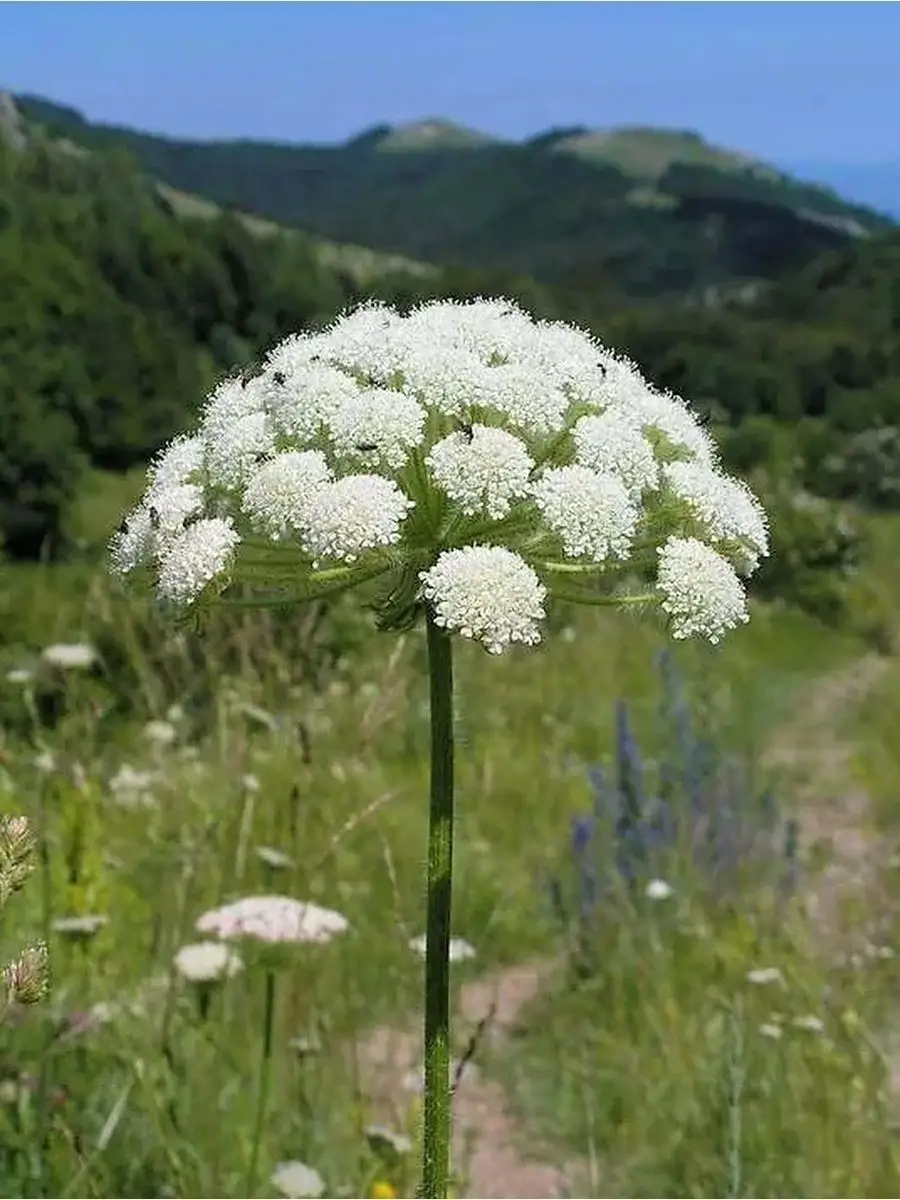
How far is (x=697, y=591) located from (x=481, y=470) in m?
0.27

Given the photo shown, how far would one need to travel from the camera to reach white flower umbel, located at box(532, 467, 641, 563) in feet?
5.60

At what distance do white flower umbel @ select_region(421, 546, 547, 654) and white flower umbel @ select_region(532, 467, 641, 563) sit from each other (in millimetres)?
70

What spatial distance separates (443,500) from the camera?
182cm

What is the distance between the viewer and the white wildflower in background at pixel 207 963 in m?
3.31

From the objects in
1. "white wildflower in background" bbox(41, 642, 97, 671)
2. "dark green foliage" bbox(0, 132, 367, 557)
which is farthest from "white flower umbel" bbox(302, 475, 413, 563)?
"dark green foliage" bbox(0, 132, 367, 557)

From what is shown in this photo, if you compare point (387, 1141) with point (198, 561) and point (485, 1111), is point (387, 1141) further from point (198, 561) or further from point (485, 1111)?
point (198, 561)

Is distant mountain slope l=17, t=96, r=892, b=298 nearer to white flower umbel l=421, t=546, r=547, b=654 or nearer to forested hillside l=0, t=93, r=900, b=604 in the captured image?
forested hillside l=0, t=93, r=900, b=604

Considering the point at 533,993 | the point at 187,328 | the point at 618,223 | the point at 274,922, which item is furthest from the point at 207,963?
the point at 618,223

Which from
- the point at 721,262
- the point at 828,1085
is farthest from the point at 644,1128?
the point at 721,262

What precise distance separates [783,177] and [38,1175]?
611 ft

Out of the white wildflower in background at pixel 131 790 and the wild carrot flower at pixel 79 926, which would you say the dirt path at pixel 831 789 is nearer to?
the white wildflower in background at pixel 131 790

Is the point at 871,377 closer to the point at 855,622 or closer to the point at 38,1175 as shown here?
the point at 855,622

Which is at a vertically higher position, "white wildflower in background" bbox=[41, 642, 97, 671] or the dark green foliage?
the dark green foliage

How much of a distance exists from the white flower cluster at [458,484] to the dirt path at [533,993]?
1367 mm
